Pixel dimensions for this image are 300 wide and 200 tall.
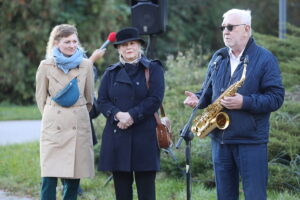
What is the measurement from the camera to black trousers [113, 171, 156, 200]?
211 inches

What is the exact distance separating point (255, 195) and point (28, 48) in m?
16.0

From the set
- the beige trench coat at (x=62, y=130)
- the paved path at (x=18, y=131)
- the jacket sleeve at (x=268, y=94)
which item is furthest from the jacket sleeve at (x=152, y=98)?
the paved path at (x=18, y=131)

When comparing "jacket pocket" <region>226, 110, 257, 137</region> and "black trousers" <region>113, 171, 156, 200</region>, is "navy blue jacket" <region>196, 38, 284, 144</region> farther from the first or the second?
"black trousers" <region>113, 171, 156, 200</region>

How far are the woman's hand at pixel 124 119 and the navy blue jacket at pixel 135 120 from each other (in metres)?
0.04

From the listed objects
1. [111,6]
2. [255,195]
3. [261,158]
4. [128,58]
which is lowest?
[255,195]

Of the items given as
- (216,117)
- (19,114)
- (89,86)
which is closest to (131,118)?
(216,117)

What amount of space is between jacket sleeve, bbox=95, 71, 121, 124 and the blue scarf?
0.44 metres

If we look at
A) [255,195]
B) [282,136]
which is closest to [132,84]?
[255,195]

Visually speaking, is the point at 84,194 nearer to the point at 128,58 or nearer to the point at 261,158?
the point at 128,58

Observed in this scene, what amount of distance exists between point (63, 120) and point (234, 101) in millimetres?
1850

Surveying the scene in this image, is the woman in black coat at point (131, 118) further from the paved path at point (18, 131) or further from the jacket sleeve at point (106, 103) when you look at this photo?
the paved path at point (18, 131)

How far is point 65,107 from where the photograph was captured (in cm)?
570

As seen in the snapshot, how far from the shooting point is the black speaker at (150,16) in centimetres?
798

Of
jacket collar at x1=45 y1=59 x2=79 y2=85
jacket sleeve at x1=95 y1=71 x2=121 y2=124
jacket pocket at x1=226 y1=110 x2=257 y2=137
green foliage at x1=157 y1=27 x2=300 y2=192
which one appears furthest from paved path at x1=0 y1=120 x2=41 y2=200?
jacket pocket at x1=226 y1=110 x2=257 y2=137
